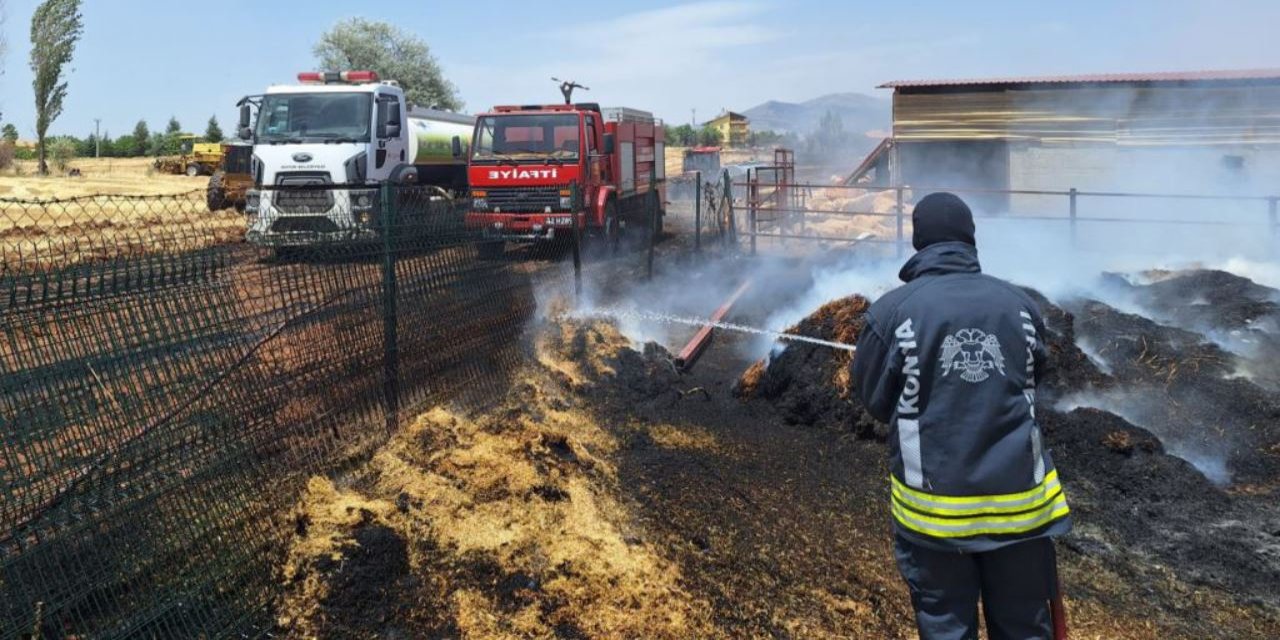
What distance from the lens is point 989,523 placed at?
276cm

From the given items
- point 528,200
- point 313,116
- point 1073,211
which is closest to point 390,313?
point 528,200

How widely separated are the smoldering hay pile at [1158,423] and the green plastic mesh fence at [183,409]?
3454 millimetres

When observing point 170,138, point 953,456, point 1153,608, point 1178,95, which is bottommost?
point 1153,608

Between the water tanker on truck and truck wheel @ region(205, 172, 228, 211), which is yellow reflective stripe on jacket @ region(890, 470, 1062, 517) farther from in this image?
truck wheel @ region(205, 172, 228, 211)

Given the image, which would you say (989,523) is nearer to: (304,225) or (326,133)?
(304,225)

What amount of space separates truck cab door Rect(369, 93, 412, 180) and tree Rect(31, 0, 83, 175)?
34.3m

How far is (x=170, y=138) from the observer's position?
59250 mm

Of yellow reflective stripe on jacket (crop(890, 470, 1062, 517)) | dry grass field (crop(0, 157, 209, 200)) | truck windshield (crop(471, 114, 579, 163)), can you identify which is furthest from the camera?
dry grass field (crop(0, 157, 209, 200))

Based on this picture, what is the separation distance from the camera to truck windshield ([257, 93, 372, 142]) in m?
14.6

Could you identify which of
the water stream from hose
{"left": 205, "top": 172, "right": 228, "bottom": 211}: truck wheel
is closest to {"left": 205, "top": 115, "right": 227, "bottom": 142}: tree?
{"left": 205, "top": 172, "right": 228, "bottom": 211}: truck wheel

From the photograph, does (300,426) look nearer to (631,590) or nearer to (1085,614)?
(631,590)

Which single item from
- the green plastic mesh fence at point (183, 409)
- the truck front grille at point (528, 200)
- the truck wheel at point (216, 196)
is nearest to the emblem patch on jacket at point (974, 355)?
the green plastic mesh fence at point (183, 409)

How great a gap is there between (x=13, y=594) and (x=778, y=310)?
9236mm

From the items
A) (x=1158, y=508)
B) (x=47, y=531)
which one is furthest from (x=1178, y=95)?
(x=47, y=531)
